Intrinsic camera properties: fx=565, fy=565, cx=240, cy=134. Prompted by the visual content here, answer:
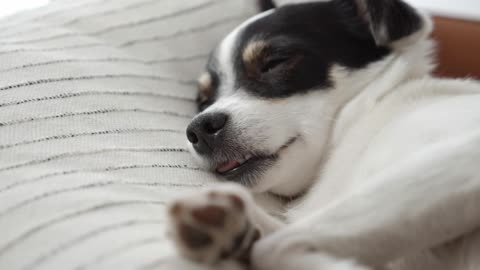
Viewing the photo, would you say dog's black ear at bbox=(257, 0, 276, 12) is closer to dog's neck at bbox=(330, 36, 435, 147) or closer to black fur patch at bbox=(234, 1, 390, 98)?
black fur patch at bbox=(234, 1, 390, 98)

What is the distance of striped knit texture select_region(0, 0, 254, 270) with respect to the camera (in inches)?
34.7

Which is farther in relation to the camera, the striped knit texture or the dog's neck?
the dog's neck

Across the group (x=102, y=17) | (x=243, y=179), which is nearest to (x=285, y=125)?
(x=243, y=179)

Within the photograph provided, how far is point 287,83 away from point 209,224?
0.65m

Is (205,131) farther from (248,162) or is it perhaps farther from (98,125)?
(98,125)

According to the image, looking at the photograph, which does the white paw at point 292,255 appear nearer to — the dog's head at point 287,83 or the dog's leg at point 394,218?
the dog's leg at point 394,218

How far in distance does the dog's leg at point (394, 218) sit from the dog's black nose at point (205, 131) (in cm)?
46

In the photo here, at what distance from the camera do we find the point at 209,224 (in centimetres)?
76

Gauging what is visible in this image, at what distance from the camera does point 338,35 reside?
1448 millimetres

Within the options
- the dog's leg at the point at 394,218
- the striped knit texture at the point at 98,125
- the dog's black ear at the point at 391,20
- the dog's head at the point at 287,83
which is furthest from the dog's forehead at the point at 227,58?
the dog's leg at the point at 394,218

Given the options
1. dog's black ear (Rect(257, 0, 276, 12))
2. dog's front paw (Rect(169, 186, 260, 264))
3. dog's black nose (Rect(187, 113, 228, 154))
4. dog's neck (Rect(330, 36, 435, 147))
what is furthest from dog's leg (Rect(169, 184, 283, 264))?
dog's black ear (Rect(257, 0, 276, 12))

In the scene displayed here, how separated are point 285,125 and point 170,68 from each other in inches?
17.7

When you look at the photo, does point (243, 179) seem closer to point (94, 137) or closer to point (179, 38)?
point (94, 137)

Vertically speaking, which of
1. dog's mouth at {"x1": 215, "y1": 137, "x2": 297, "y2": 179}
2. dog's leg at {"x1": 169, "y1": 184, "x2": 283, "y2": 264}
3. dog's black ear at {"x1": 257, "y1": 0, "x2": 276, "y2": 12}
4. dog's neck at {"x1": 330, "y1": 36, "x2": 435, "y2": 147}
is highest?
dog's leg at {"x1": 169, "y1": 184, "x2": 283, "y2": 264}
